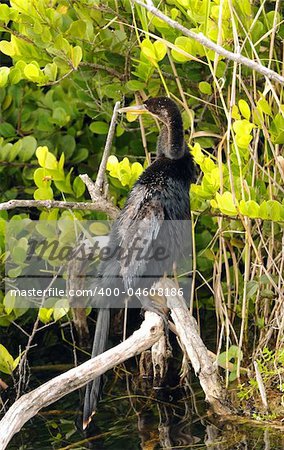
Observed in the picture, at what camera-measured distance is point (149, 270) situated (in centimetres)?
387

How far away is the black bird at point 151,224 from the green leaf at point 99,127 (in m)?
0.97

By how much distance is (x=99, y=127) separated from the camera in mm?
4961

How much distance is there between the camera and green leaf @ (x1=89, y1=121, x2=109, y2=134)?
16.3ft

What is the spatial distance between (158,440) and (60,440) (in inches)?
17.0

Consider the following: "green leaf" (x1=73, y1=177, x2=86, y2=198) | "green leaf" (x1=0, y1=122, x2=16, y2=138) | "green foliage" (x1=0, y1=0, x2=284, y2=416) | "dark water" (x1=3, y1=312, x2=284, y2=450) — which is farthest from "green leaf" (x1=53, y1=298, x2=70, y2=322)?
"green leaf" (x1=0, y1=122, x2=16, y2=138)

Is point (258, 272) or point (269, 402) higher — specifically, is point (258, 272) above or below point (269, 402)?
above

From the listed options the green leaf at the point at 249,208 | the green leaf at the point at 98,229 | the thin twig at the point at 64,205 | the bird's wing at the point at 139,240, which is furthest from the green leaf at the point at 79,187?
the green leaf at the point at 249,208

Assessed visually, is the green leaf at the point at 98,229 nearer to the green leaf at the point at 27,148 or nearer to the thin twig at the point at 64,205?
the thin twig at the point at 64,205

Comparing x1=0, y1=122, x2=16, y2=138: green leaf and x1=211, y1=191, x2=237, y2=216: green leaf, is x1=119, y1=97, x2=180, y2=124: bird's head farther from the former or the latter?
x1=0, y1=122, x2=16, y2=138: green leaf

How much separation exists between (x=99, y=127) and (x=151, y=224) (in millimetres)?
1345

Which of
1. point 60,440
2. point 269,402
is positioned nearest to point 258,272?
point 269,402

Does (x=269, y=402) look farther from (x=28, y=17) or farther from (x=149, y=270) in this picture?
(x=28, y=17)

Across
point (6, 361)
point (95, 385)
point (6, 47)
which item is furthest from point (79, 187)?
point (95, 385)

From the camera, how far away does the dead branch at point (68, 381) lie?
3236mm
